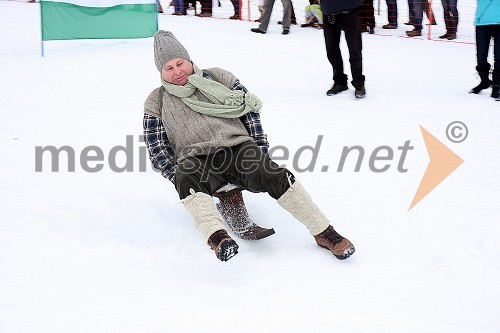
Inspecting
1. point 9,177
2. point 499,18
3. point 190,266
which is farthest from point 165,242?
point 499,18

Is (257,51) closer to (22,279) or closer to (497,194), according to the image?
(497,194)

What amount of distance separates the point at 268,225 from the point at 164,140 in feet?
2.13

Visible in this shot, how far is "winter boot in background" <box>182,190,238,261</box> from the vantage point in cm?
231

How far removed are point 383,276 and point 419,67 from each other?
429 centimetres

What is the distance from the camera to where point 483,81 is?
5.12 meters

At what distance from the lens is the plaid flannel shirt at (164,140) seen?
2791mm

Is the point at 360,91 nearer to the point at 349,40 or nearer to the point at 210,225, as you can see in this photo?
the point at 349,40

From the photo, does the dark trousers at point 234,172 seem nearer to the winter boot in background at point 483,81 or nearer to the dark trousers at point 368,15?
the winter boot in background at point 483,81

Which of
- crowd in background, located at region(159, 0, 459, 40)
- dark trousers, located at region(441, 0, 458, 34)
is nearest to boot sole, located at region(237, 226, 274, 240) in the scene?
crowd in background, located at region(159, 0, 459, 40)

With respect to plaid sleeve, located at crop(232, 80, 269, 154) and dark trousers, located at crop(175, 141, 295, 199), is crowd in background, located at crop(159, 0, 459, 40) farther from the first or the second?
dark trousers, located at crop(175, 141, 295, 199)

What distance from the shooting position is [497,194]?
3197 mm

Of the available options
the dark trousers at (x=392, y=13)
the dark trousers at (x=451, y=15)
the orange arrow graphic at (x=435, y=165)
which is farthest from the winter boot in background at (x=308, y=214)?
the dark trousers at (x=392, y=13)

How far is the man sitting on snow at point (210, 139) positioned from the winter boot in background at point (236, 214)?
79 millimetres

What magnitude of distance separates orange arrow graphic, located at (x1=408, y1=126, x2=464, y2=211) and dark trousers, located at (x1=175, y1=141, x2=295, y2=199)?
0.89 meters
